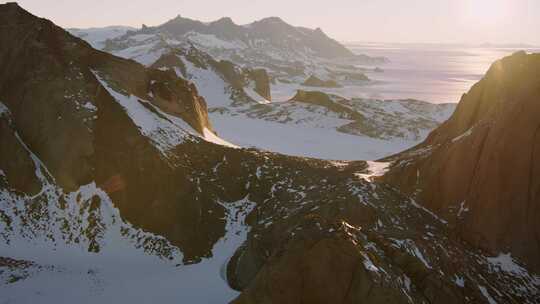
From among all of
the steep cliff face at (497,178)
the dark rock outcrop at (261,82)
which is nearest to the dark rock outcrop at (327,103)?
the dark rock outcrop at (261,82)

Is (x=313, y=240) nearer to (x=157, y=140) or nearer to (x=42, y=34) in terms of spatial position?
(x=157, y=140)

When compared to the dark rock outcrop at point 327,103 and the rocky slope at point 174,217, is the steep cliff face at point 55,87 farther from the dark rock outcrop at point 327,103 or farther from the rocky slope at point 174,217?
the dark rock outcrop at point 327,103

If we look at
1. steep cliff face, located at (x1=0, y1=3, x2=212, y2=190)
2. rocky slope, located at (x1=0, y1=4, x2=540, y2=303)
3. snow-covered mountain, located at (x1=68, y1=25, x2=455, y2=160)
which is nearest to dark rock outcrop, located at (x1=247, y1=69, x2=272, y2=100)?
snow-covered mountain, located at (x1=68, y1=25, x2=455, y2=160)

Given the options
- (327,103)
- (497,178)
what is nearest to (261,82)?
(327,103)

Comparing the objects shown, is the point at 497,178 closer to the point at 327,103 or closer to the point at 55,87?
the point at 55,87

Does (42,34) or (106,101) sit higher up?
(42,34)

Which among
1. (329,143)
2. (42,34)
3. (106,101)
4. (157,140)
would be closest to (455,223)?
(157,140)
